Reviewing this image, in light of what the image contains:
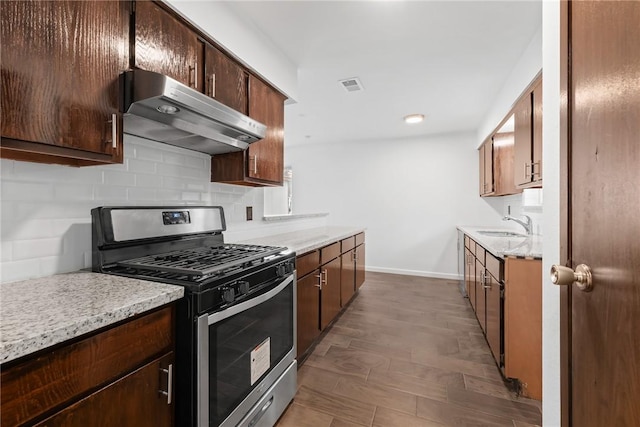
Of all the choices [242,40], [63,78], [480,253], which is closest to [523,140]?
[480,253]

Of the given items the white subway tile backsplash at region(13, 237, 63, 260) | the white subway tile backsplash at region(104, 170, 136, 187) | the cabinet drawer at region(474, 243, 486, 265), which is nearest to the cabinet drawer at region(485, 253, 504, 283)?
the cabinet drawer at region(474, 243, 486, 265)

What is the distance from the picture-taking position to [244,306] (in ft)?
3.91

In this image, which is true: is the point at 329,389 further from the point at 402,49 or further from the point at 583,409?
the point at 402,49

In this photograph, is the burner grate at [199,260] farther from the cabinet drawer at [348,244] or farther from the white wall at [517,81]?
the white wall at [517,81]

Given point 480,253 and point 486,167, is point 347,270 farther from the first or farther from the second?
point 486,167

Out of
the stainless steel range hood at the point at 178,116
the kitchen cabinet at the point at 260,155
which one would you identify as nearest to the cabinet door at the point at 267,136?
the kitchen cabinet at the point at 260,155

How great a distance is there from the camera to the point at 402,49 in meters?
2.19

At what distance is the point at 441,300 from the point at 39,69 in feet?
13.0

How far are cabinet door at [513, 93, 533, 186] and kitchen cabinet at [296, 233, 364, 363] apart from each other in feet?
5.58

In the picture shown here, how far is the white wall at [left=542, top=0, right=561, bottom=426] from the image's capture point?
3.03 feet

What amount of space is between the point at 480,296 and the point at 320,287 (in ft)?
4.92

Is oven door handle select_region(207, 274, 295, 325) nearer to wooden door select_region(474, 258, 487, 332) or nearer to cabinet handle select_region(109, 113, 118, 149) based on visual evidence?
cabinet handle select_region(109, 113, 118, 149)

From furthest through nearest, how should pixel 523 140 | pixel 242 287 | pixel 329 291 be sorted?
1. pixel 329 291
2. pixel 523 140
3. pixel 242 287

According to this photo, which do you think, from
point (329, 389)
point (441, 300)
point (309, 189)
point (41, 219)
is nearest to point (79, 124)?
point (41, 219)
